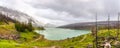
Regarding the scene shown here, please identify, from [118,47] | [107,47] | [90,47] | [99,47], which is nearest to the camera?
[107,47]

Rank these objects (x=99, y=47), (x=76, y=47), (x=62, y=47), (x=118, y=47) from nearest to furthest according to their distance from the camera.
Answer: (x=99, y=47) → (x=118, y=47) → (x=76, y=47) → (x=62, y=47)

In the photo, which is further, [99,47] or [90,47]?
[90,47]

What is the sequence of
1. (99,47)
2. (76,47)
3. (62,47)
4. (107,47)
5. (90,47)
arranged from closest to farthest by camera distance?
1. (107,47)
2. (99,47)
3. (90,47)
4. (76,47)
5. (62,47)

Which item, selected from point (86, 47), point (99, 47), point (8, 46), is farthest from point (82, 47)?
point (8, 46)

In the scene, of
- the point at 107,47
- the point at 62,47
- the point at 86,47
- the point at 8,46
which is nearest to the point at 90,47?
the point at 86,47

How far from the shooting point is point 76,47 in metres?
150

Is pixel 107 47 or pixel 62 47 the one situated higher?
pixel 107 47

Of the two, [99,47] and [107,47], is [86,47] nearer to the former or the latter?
[99,47]

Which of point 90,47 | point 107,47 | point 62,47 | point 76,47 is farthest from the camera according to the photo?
point 62,47

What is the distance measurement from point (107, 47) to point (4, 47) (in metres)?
63.7

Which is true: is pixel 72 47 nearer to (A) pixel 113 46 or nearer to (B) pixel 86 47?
(B) pixel 86 47

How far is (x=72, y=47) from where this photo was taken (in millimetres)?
152625

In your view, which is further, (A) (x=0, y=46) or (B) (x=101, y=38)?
(B) (x=101, y=38)

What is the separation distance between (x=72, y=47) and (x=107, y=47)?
255ft
